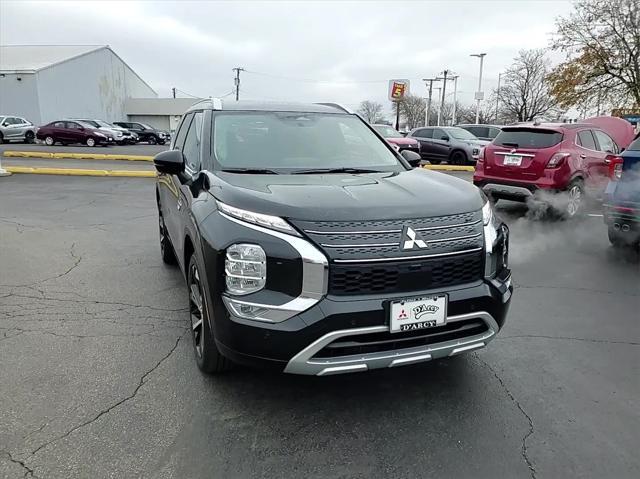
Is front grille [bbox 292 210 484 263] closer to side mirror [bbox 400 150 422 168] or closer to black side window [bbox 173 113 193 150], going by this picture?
side mirror [bbox 400 150 422 168]

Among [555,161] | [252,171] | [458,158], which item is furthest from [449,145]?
[252,171]

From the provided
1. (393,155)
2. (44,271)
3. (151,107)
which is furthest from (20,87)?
(393,155)

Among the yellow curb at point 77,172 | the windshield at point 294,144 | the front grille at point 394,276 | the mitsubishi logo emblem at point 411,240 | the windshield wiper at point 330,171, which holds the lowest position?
the yellow curb at point 77,172

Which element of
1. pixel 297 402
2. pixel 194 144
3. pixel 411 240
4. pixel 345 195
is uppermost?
pixel 194 144

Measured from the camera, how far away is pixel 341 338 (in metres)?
2.36

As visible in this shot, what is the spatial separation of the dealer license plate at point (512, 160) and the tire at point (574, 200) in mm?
985

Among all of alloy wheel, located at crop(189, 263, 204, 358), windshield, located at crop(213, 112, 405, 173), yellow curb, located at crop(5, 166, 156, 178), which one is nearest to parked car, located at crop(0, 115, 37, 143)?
yellow curb, located at crop(5, 166, 156, 178)

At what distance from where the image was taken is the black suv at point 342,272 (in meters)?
2.35

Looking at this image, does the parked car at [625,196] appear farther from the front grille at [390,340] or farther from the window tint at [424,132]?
the window tint at [424,132]

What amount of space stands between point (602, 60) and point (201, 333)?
94.7ft

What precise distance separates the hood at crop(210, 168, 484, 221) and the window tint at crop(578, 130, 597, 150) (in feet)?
21.9

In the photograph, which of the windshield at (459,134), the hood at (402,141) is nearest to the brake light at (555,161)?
the hood at (402,141)

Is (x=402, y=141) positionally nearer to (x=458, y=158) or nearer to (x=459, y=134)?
(x=458, y=158)

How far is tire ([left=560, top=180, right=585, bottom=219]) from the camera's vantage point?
8.38m
